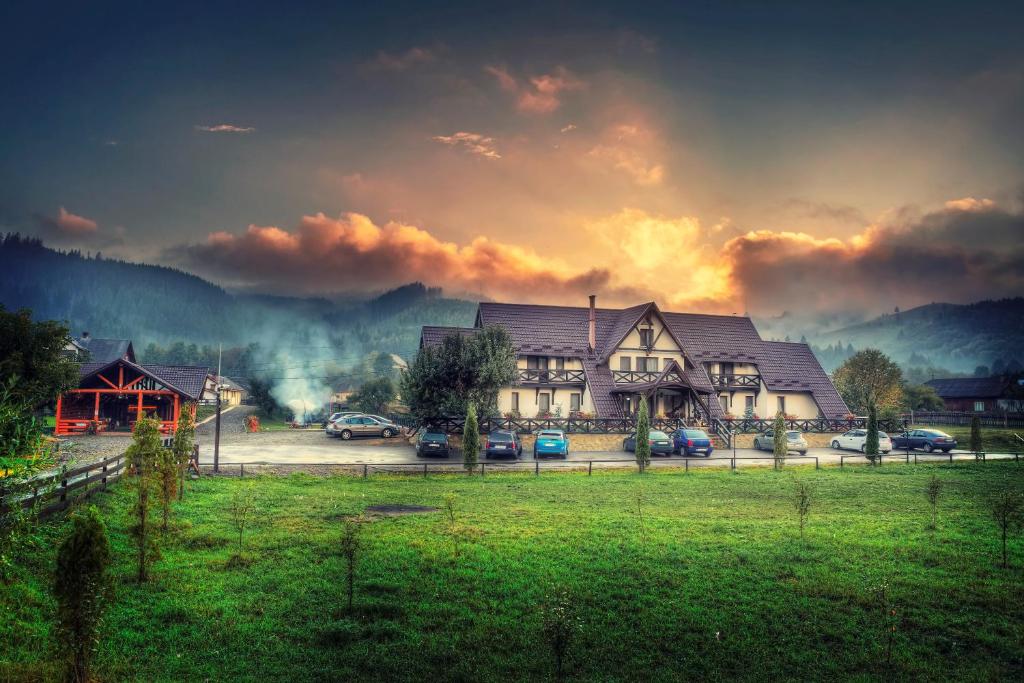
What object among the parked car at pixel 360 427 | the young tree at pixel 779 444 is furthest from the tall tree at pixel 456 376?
the young tree at pixel 779 444

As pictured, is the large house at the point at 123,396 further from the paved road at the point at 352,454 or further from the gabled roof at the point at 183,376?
the paved road at the point at 352,454

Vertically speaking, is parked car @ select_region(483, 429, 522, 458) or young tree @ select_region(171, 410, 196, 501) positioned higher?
young tree @ select_region(171, 410, 196, 501)

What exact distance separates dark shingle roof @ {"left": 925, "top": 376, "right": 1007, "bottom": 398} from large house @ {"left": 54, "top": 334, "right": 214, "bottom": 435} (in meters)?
96.3

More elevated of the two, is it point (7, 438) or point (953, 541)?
point (7, 438)

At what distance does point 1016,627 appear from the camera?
33.6 ft

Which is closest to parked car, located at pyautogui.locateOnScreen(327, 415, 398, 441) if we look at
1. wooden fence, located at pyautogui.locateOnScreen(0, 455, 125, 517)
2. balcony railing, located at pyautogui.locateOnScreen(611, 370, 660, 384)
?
balcony railing, located at pyautogui.locateOnScreen(611, 370, 660, 384)

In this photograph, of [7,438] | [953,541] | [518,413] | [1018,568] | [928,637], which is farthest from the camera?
[518,413]

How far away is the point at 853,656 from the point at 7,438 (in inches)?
501

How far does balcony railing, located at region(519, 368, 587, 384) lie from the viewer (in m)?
45.3

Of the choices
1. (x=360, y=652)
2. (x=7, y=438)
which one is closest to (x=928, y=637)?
(x=360, y=652)

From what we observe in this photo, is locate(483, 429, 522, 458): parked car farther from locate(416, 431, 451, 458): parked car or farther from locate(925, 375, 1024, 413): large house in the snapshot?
locate(925, 375, 1024, 413): large house

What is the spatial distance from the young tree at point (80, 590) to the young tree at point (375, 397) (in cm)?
Answer: 5267

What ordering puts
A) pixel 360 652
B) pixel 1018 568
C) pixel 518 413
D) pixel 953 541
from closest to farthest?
1. pixel 360 652
2. pixel 1018 568
3. pixel 953 541
4. pixel 518 413

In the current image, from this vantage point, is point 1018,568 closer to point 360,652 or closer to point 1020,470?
point 360,652
